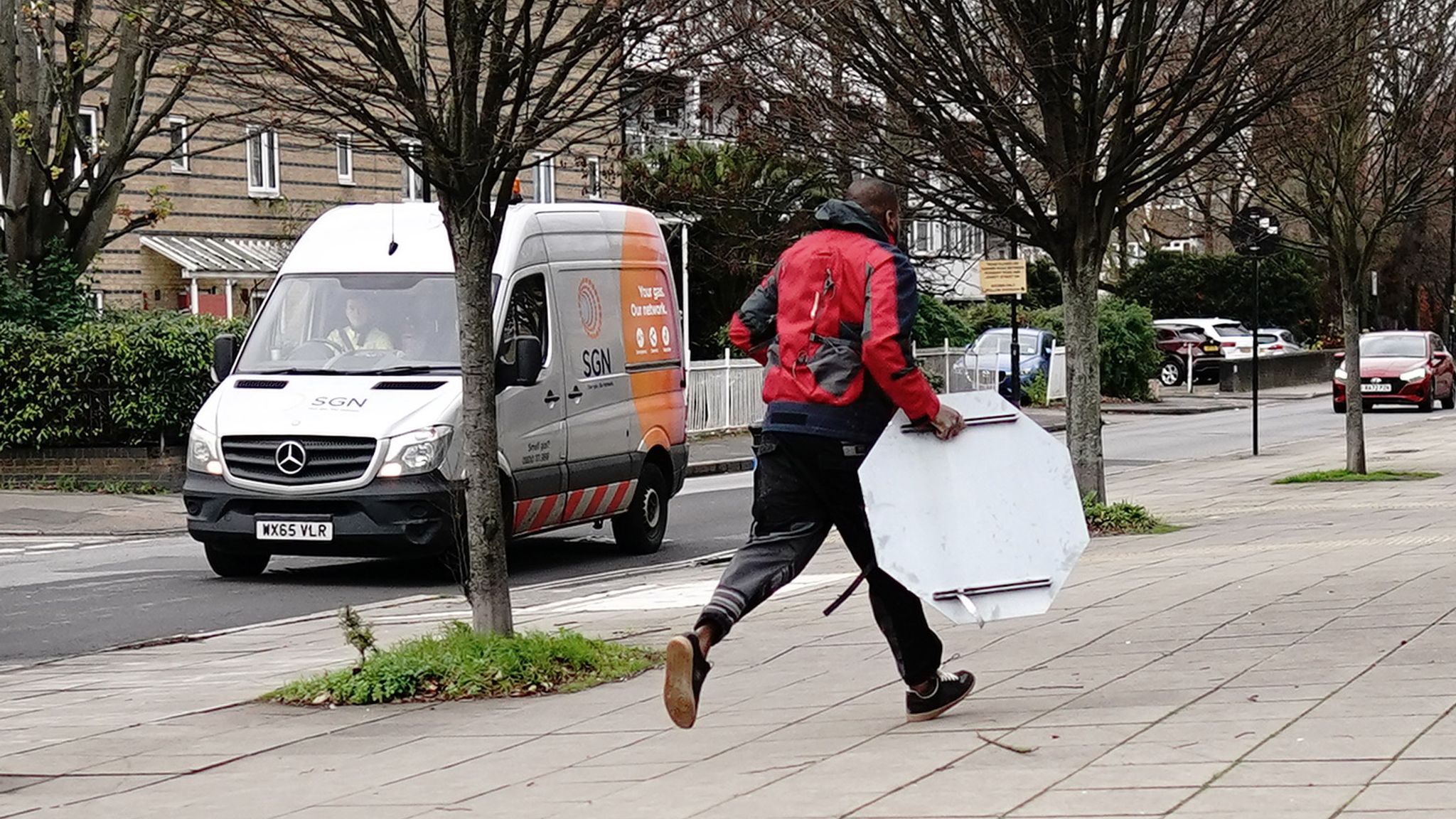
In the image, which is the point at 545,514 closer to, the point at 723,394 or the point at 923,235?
the point at 723,394

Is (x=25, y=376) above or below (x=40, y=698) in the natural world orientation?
above

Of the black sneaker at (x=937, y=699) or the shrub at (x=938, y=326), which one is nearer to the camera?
the black sneaker at (x=937, y=699)

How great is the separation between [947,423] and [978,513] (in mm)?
342

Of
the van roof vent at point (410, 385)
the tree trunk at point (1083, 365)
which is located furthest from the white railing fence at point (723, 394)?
the van roof vent at point (410, 385)

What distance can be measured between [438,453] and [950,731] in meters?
7.40

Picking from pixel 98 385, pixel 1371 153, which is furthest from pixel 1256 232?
pixel 98 385

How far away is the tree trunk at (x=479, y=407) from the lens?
335 inches

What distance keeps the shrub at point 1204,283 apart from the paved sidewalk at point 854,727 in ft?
173

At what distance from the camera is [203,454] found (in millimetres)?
13805

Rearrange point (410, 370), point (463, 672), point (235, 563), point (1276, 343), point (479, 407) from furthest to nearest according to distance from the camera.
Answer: point (1276, 343) → point (235, 563) → point (410, 370) → point (479, 407) → point (463, 672)

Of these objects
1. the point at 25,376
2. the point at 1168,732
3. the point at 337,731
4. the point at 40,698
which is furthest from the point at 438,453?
the point at 25,376

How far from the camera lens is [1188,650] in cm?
804

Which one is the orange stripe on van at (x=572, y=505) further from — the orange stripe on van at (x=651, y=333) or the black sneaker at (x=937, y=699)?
the black sneaker at (x=937, y=699)

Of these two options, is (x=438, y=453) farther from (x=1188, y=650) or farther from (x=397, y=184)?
(x=397, y=184)
